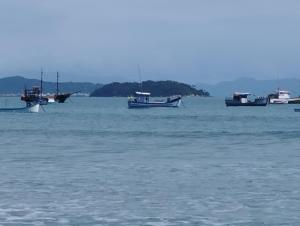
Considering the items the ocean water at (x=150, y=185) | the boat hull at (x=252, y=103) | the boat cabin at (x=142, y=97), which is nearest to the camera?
the ocean water at (x=150, y=185)

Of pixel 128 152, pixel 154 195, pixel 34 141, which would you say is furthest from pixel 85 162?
pixel 34 141

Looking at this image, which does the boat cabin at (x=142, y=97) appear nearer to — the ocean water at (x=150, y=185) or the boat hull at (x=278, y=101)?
the boat hull at (x=278, y=101)

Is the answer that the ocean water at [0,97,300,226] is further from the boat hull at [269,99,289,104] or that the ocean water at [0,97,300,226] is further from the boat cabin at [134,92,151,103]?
the boat hull at [269,99,289,104]

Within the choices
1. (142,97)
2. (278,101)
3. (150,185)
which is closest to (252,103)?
(142,97)

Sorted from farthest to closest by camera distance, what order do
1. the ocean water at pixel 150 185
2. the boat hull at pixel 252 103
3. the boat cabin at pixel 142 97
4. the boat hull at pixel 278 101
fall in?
1. the boat hull at pixel 278 101
2. the boat hull at pixel 252 103
3. the boat cabin at pixel 142 97
4. the ocean water at pixel 150 185

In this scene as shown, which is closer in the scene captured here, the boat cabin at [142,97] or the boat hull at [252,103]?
the boat cabin at [142,97]

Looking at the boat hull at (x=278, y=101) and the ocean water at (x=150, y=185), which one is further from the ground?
the ocean water at (x=150, y=185)

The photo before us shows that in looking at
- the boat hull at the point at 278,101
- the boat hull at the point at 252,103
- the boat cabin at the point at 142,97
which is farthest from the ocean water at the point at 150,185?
the boat hull at the point at 278,101

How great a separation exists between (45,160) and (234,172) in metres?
9.08

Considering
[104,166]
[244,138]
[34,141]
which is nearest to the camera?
[104,166]

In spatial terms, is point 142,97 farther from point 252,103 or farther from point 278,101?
point 278,101

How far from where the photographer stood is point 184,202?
76.9 ft

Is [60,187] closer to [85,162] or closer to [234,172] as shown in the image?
[234,172]

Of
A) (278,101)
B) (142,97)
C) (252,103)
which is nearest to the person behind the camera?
(142,97)
